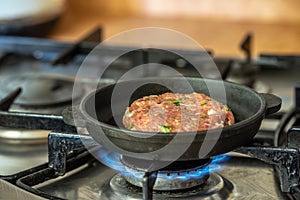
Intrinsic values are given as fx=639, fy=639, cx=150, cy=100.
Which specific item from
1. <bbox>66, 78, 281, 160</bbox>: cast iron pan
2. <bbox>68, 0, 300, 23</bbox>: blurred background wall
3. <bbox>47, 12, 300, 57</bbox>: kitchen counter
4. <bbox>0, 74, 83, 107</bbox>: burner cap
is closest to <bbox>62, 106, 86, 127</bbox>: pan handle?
<bbox>66, 78, 281, 160</bbox>: cast iron pan

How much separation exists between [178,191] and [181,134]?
119mm

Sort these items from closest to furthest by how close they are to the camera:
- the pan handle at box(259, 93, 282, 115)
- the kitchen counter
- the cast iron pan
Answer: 1. the cast iron pan
2. the pan handle at box(259, 93, 282, 115)
3. the kitchen counter

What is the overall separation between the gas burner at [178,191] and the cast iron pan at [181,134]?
0.24ft

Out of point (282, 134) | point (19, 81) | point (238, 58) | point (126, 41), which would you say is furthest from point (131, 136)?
point (126, 41)

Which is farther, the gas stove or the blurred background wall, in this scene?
the blurred background wall

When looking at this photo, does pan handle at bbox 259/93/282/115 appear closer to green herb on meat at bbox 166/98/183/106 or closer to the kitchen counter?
green herb on meat at bbox 166/98/183/106

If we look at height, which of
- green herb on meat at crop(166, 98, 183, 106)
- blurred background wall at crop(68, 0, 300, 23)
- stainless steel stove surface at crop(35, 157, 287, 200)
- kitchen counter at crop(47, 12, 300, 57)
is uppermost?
green herb on meat at crop(166, 98, 183, 106)

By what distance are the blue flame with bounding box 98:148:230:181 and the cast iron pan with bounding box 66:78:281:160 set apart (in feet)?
0.13

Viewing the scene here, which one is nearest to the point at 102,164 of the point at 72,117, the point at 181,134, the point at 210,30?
the point at 72,117

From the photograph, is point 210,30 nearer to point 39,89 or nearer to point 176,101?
point 39,89

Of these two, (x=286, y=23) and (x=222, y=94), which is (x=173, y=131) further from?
(x=286, y=23)

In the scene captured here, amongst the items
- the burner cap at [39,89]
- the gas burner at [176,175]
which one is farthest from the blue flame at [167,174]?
the burner cap at [39,89]

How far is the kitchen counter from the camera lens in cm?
127

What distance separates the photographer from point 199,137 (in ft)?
1.98
